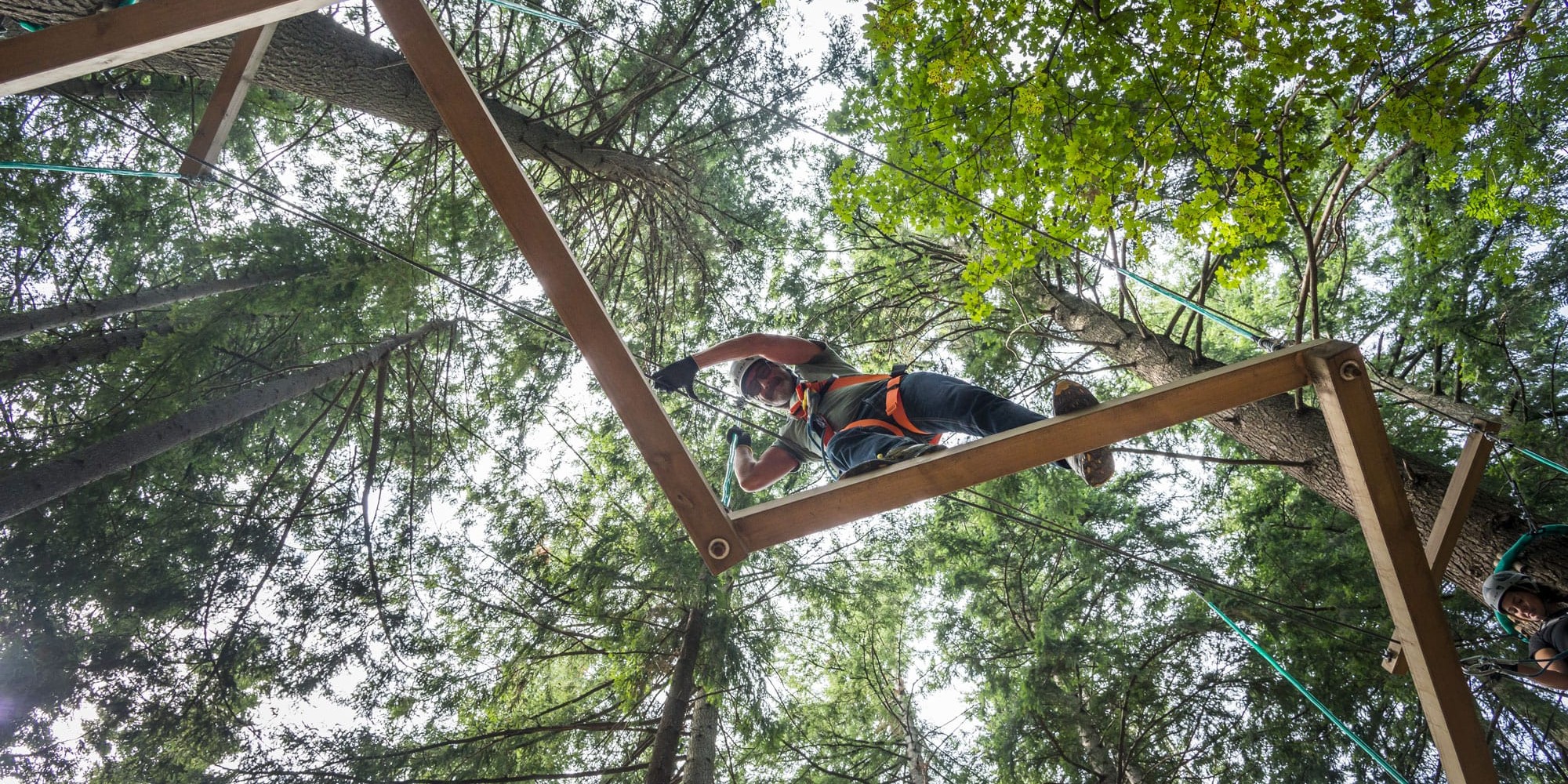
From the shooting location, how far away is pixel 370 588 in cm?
557

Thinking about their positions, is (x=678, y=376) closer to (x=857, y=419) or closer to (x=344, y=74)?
(x=857, y=419)

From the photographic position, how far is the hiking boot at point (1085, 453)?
7.15 feet

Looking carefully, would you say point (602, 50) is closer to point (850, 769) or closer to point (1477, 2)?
point (1477, 2)

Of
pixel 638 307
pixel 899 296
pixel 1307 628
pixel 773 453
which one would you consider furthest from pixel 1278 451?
pixel 638 307

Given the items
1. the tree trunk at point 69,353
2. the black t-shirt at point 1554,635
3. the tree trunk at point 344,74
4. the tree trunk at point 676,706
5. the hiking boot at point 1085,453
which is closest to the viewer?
the hiking boot at point 1085,453

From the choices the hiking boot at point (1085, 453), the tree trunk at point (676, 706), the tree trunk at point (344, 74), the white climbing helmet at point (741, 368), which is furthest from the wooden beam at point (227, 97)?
the tree trunk at point (676, 706)

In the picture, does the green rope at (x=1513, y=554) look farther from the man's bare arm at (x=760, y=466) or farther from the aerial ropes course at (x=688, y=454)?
the man's bare arm at (x=760, y=466)

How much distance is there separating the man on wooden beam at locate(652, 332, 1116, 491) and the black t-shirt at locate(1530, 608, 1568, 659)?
1.60 meters

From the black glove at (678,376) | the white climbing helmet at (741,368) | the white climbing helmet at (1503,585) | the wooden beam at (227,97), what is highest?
the wooden beam at (227,97)

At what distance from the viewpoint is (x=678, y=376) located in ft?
9.12

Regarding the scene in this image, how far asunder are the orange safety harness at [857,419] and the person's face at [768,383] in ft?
0.20

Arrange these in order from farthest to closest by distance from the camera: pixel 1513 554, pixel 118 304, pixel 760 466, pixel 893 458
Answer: pixel 118 304
pixel 760 466
pixel 1513 554
pixel 893 458

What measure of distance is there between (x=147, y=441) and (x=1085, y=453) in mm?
5261

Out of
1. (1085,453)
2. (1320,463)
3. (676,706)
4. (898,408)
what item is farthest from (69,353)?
(1320,463)
